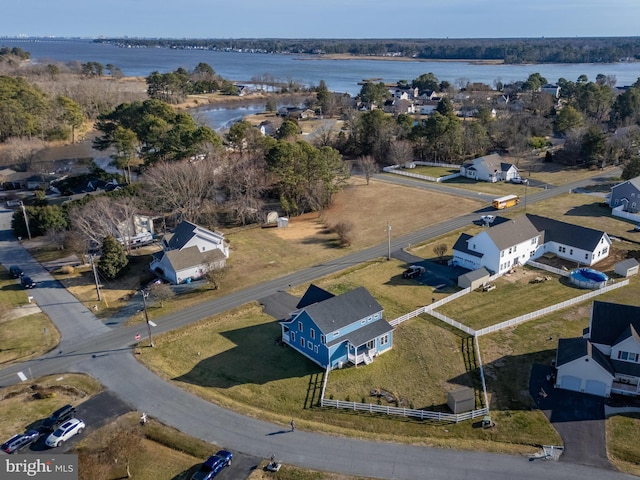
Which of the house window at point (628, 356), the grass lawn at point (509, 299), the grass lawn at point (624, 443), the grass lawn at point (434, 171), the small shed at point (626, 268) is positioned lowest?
the grass lawn at point (624, 443)

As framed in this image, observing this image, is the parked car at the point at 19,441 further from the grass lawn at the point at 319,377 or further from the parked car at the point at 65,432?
the grass lawn at the point at 319,377

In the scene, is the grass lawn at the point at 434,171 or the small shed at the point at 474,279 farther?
the grass lawn at the point at 434,171

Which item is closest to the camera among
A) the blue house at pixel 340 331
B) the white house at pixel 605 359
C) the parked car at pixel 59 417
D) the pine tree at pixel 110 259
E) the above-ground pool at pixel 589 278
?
the parked car at pixel 59 417

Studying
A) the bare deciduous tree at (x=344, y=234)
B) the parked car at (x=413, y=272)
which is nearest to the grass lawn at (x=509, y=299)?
the parked car at (x=413, y=272)

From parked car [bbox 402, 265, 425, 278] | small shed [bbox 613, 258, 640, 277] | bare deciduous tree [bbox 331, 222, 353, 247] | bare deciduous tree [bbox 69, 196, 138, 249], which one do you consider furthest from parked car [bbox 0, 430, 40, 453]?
small shed [bbox 613, 258, 640, 277]

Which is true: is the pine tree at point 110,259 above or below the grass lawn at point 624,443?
above

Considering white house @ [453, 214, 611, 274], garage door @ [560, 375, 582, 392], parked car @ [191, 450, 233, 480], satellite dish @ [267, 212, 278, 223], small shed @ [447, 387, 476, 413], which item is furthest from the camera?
satellite dish @ [267, 212, 278, 223]

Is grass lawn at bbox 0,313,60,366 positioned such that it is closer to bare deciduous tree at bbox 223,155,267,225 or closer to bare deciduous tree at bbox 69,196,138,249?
bare deciduous tree at bbox 69,196,138,249

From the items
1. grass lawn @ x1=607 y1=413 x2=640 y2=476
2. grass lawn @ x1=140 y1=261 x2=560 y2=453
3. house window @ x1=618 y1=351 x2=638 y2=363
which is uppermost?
house window @ x1=618 y1=351 x2=638 y2=363
